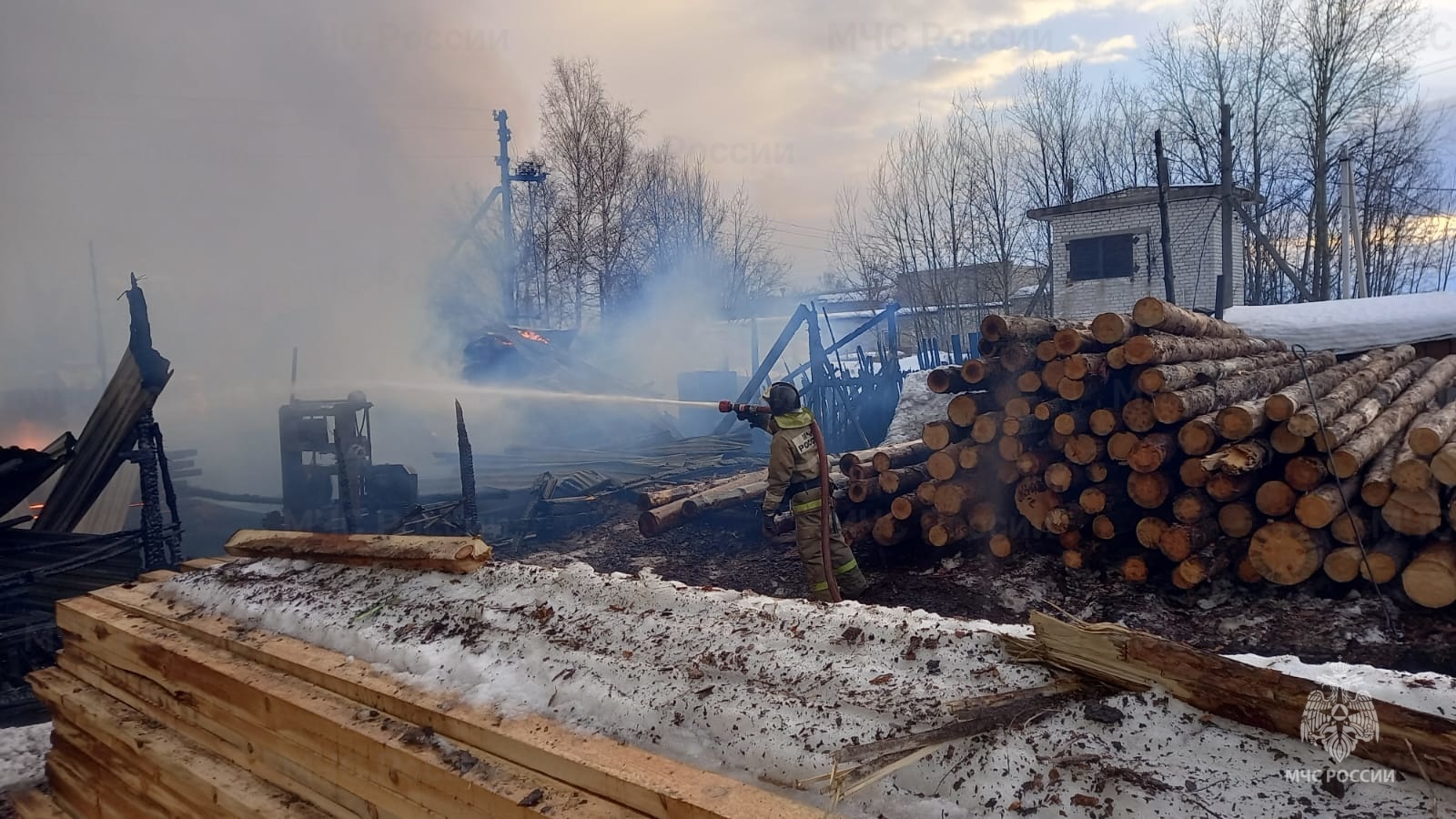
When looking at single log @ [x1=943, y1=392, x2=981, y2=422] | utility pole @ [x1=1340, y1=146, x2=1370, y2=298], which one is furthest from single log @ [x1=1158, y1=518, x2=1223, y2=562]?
utility pole @ [x1=1340, y1=146, x2=1370, y2=298]

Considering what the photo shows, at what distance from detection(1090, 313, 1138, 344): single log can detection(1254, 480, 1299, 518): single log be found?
1327mm

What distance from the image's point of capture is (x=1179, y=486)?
5598 mm

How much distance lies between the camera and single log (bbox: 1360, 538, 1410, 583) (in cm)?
480

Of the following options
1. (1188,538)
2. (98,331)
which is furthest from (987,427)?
(98,331)

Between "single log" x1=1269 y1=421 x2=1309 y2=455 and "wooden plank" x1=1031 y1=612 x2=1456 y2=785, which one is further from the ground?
"single log" x1=1269 y1=421 x2=1309 y2=455

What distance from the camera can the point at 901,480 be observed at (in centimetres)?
701

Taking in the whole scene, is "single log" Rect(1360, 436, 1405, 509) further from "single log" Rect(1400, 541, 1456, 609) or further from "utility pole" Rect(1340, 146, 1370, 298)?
"utility pole" Rect(1340, 146, 1370, 298)

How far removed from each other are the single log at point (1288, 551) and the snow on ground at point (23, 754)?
790cm

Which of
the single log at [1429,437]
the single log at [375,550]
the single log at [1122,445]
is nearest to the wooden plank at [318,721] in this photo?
the single log at [375,550]

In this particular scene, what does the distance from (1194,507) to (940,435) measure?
6.03ft

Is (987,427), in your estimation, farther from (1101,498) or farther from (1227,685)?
(1227,685)

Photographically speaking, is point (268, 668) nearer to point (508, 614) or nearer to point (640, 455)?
point (508, 614)

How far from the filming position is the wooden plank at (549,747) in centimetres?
181

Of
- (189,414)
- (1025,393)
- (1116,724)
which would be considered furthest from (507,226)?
(1116,724)
